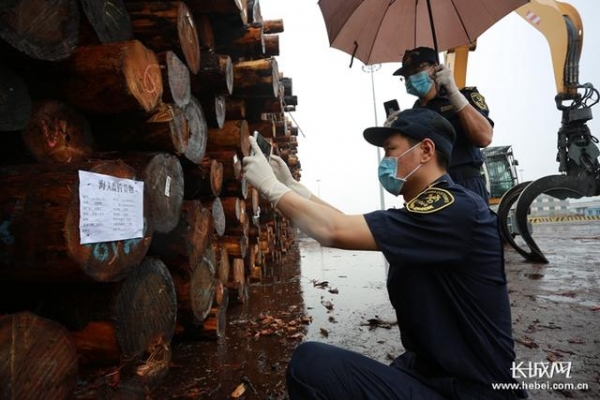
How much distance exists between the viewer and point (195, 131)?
2865 mm

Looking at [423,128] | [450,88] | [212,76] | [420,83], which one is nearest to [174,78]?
[212,76]

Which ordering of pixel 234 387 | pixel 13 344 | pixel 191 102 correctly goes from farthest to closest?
1. pixel 191 102
2. pixel 234 387
3. pixel 13 344

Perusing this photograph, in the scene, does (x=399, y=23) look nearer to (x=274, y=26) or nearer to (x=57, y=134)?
(x=274, y=26)

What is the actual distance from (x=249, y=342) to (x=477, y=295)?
7.38 ft

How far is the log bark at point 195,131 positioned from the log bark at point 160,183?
11.3 inches

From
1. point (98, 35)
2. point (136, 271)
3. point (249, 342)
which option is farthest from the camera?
point (249, 342)

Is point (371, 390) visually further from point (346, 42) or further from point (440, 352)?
point (346, 42)

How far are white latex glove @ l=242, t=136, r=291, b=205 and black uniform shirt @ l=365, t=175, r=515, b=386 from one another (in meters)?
0.57

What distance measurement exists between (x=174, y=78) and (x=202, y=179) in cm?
104

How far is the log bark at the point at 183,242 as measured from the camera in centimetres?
265

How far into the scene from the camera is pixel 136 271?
2.03m

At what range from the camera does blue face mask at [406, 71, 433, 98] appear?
296 cm

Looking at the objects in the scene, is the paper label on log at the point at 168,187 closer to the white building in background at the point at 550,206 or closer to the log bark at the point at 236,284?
the log bark at the point at 236,284

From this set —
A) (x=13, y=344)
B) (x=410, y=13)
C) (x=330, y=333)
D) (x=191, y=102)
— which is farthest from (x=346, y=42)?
(x=13, y=344)
